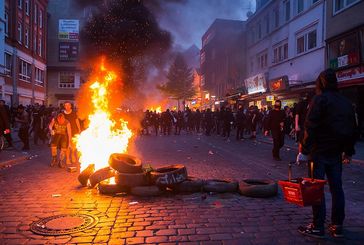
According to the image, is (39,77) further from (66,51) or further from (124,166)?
(124,166)

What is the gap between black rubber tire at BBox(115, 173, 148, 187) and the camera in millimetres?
6770

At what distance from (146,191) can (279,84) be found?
22.1 metres

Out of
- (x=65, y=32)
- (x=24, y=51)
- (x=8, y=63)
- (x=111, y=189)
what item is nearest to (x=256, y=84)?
(x=8, y=63)

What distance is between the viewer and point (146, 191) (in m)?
6.63

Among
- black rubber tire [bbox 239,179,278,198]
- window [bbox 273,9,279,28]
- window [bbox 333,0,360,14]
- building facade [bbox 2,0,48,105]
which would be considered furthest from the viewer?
building facade [bbox 2,0,48,105]

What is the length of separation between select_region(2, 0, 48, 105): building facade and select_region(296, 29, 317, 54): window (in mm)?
23792

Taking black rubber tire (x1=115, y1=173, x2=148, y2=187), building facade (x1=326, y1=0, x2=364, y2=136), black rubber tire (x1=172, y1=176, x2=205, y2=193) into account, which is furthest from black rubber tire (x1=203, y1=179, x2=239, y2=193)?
building facade (x1=326, y1=0, x2=364, y2=136)

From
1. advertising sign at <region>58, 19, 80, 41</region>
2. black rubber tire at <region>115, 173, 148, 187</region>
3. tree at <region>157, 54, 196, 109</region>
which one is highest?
advertising sign at <region>58, 19, 80, 41</region>

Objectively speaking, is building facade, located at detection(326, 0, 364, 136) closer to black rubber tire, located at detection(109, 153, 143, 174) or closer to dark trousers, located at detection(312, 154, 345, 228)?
black rubber tire, located at detection(109, 153, 143, 174)

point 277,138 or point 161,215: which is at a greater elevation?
point 277,138

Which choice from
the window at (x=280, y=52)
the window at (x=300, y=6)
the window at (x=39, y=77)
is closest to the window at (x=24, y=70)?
the window at (x=39, y=77)

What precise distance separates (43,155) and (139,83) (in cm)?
1433

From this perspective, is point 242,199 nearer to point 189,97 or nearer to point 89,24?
point 89,24

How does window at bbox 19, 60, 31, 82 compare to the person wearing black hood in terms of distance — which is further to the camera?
window at bbox 19, 60, 31, 82
